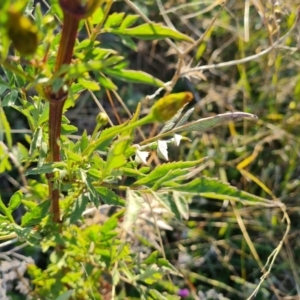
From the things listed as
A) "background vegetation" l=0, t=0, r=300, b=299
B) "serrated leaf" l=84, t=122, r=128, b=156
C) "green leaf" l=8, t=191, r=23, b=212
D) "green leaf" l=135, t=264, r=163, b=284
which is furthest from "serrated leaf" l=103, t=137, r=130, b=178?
"background vegetation" l=0, t=0, r=300, b=299

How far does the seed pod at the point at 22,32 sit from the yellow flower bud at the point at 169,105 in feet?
0.55

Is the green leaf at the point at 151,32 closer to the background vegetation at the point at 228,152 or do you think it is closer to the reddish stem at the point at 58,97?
the reddish stem at the point at 58,97

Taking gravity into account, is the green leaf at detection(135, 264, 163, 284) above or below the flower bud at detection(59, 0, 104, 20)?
below

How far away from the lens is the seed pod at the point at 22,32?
0.54 m

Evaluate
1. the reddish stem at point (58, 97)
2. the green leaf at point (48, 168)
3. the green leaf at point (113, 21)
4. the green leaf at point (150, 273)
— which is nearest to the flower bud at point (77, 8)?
the reddish stem at point (58, 97)

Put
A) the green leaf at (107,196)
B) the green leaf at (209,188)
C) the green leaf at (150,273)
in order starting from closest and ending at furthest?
the green leaf at (209,188), the green leaf at (107,196), the green leaf at (150,273)

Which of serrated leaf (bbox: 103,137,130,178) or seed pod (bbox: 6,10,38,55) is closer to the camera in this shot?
seed pod (bbox: 6,10,38,55)

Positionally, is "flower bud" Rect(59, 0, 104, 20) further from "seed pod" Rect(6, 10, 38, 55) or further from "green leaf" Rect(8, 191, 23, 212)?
"green leaf" Rect(8, 191, 23, 212)

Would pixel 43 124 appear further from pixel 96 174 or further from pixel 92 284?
pixel 92 284

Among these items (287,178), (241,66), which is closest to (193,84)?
(241,66)

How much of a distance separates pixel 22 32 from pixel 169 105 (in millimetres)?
198

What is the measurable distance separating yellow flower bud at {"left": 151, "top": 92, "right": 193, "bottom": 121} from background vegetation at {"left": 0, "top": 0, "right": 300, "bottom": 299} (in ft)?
2.17

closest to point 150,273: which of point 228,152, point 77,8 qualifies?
point 77,8

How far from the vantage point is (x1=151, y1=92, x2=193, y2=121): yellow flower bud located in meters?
0.64
